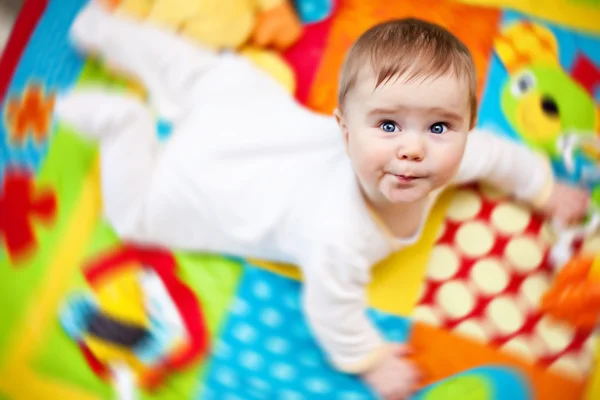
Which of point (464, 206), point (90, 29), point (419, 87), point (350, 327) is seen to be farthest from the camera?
point (90, 29)

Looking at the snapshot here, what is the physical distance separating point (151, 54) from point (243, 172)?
27cm

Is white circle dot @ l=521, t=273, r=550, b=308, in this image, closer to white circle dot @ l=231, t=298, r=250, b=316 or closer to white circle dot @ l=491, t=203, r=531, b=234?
white circle dot @ l=491, t=203, r=531, b=234

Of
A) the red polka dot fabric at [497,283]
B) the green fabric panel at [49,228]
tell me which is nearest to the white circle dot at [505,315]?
the red polka dot fabric at [497,283]

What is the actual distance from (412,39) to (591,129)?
0.49 m

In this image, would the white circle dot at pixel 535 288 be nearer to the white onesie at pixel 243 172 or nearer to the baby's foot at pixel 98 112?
the white onesie at pixel 243 172

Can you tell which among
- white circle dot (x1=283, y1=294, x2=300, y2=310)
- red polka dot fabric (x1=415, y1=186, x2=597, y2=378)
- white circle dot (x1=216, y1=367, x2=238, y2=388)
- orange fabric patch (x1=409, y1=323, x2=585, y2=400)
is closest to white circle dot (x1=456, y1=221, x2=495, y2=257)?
red polka dot fabric (x1=415, y1=186, x2=597, y2=378)

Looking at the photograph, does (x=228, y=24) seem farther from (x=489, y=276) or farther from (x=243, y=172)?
(x=489, y=276)

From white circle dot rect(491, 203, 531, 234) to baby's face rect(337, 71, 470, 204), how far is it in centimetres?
28

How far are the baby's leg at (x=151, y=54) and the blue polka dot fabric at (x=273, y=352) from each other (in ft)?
1.01

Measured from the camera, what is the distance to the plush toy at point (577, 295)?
2.60 feet

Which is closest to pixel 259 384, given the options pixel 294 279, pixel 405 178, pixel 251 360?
pixel 251 360

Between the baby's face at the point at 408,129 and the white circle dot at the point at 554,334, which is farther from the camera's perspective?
the white circle dot at the point at 554,334

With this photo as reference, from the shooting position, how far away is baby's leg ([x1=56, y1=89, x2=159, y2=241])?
34.9 inches

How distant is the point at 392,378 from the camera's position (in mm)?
814
